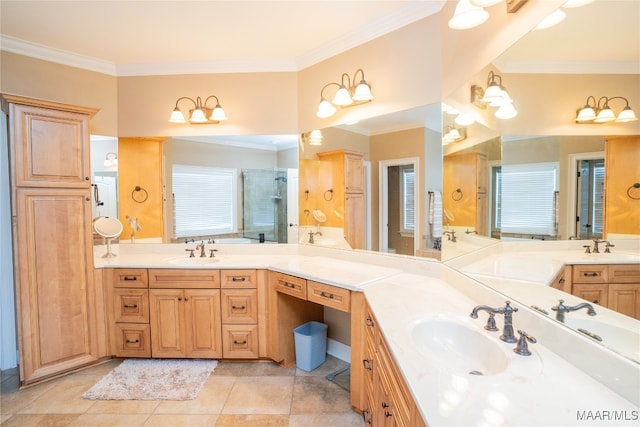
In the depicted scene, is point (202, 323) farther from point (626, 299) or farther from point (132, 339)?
point (626, 299)

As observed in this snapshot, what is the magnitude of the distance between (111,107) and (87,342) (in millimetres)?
2088

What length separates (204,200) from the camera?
9.84 feet

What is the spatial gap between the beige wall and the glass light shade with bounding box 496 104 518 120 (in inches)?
124

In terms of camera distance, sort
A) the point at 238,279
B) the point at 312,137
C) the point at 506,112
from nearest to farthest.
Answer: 1. the point at 506,112
2. the point at 238,279
3. the point at 312,137

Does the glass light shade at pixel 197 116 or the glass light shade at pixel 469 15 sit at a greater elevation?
the glass light shade at pixel 469 15

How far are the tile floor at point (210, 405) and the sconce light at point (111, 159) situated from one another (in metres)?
1.76

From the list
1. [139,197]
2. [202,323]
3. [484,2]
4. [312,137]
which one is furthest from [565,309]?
[139,197]

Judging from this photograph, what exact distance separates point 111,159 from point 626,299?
3.50 meters

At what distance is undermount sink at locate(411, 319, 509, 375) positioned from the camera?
1152 mm

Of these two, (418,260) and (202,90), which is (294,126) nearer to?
(202,90)

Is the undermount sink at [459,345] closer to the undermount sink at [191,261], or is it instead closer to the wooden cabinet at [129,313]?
the undermount sink at [191,261]

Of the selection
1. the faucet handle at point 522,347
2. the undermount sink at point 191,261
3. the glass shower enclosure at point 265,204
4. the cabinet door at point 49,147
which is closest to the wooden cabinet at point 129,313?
the undermount sink at point 191,261

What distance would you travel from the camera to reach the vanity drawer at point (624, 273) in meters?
0.83

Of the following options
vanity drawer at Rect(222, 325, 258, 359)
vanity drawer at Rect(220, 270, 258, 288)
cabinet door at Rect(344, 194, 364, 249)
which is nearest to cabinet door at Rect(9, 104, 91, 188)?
vanity drawer at Rect(220, 270, 258, 288)
